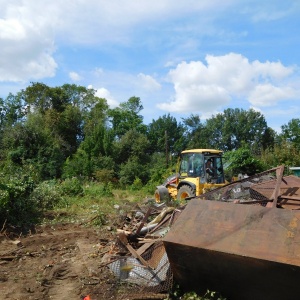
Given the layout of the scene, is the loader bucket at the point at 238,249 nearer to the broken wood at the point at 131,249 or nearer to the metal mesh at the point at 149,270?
the metal mesh at the point at 149,270

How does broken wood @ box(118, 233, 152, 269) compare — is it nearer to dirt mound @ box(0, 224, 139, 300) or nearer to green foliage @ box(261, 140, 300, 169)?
dirt mound @ box(0, 224, 139, 300)

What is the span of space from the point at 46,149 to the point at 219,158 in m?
19.5

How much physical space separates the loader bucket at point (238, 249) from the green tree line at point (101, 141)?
8.70 metres

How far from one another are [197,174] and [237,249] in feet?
35.5

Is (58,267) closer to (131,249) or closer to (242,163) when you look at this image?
(131,249)

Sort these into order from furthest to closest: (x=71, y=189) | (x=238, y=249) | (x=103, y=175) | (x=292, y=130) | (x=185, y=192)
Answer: (x=292, y=130)
(x=103, y=175)
(x=71, y=189)
(x=185, y=192)
(x=238, y=249)

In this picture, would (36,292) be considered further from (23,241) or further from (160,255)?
(23,241)

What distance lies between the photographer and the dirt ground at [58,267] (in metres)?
6.28

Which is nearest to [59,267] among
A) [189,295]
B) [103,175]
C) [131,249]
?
[131,249]

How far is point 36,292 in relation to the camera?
640cm

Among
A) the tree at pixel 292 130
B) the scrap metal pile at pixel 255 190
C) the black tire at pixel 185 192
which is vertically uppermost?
the tree at pixel 292 130

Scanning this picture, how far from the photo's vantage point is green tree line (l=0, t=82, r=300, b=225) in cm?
2646

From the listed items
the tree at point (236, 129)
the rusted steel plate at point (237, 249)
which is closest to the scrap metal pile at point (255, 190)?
the rusted steel plate at point (237, 249)

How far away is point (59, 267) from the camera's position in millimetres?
7609
